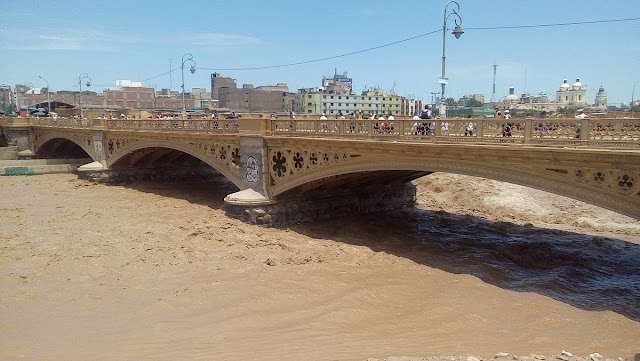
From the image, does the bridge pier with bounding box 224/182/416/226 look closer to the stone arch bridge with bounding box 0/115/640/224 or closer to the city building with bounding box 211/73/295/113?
the stone arch bridge with bounding box 0/115/640/224

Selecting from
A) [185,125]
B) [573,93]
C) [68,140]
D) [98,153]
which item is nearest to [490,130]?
[185,125]

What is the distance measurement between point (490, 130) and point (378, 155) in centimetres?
366

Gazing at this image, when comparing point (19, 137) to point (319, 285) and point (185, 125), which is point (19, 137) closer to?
point (185, 125)

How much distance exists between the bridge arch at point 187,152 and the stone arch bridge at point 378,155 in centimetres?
7

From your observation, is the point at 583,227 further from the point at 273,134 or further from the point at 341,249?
the point at 273,134

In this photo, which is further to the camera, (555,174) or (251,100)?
(251,100)

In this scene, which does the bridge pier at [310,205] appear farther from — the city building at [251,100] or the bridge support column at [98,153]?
the city building at [251,100]

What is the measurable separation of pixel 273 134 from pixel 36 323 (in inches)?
443

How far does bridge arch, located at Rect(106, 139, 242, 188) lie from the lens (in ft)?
72.6

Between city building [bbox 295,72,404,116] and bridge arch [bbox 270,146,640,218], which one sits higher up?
city building [bbox 295,72,404,116]

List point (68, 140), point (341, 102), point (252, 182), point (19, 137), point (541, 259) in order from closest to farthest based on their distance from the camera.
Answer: point (541, 259) → point (252, 182) → point (68, 140) → point (19, 137) → point (341, 102)

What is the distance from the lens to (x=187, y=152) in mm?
25031

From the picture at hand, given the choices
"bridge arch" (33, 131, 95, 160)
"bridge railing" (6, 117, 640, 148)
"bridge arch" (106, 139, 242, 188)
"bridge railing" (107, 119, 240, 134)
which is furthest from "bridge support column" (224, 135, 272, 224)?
"bridge arch" (33, 131, 95, 160)

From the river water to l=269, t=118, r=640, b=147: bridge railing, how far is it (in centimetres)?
399
